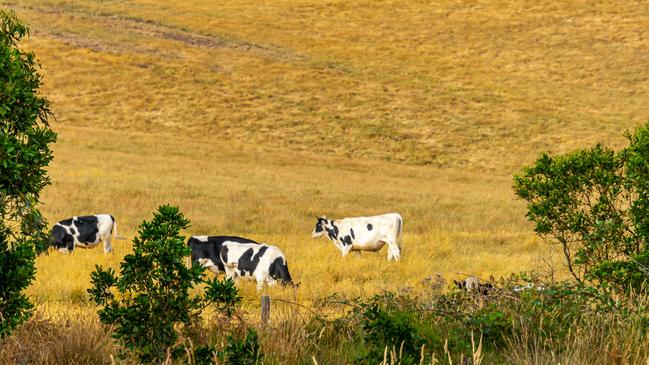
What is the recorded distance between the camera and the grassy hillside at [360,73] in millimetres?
50812

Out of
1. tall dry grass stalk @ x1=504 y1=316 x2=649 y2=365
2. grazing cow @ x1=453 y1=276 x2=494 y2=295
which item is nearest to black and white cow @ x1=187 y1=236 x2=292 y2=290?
grazing cow @ x1=453 y1=276 x2=494 y2=295

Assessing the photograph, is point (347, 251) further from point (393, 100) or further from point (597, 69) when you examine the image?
point (597, 69)

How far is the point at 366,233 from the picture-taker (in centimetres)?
2038

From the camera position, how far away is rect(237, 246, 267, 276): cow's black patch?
15305 millimetres

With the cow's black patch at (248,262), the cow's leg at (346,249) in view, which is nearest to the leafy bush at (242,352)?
the cow's black patch at (248,262)

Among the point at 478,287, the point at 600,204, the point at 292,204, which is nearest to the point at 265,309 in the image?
the point at 478,287

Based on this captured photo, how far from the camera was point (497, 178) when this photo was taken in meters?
42.1

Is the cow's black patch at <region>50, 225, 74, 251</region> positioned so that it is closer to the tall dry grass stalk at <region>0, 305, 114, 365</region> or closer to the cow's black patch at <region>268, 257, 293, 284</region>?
the cow's black patch at <region>268, 257, 293, 284</region>

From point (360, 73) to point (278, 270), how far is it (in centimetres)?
5543

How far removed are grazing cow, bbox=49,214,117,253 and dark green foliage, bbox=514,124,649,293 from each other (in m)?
9.59

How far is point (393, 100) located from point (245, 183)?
29523 mm

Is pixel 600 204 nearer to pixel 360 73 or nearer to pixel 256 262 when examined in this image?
pixel 256 262

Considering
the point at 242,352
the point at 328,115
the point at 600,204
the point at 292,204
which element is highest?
the point at 328,115

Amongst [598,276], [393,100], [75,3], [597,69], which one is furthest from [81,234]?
[75,3]
